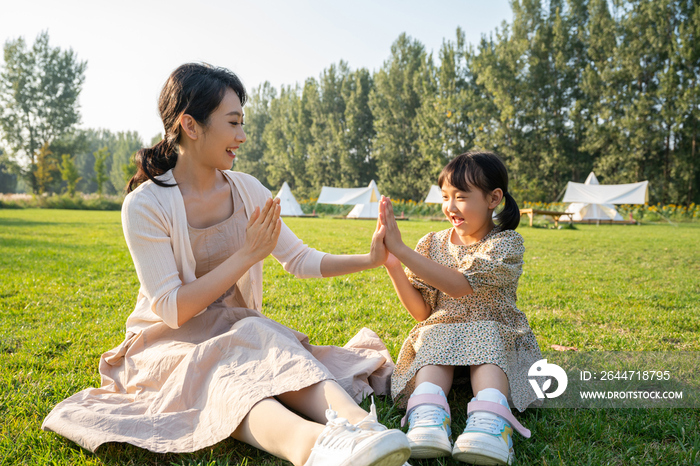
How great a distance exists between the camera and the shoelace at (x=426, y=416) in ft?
5.22

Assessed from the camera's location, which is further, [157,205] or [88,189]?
[88,189]

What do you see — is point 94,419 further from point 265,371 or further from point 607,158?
point 607,158

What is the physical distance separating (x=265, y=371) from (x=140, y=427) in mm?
492

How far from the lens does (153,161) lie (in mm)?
2096

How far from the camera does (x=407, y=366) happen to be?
2.11 meters

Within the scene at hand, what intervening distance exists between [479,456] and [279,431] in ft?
2.12

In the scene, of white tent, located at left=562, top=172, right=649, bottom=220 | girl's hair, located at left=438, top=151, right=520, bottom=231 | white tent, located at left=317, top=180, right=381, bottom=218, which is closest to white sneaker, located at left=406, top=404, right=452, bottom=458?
girl's hair, located at left=438, top=151, right=520, bottom=231

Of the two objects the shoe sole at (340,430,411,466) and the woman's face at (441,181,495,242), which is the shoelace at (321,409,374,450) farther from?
the woman's face at (441,181,495,242)

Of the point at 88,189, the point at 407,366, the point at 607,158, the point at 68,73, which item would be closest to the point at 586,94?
the point at 607,158

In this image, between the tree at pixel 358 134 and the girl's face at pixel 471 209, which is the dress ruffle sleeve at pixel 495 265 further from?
the tree at pixel 358 134

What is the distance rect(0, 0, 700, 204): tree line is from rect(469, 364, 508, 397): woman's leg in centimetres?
2369

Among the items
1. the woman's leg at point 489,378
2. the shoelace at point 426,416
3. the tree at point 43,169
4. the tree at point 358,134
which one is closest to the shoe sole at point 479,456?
the shoelace at point 426,416

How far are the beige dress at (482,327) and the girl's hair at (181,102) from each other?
4.28 feet

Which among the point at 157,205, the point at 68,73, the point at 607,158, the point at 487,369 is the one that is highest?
the point at 68,73
